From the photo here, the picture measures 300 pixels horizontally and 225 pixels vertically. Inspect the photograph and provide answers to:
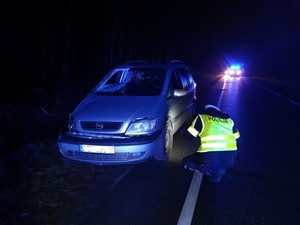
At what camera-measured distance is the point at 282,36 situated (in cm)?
8112

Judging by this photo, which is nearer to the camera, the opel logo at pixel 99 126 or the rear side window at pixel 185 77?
the opel logo at pixel 99 126

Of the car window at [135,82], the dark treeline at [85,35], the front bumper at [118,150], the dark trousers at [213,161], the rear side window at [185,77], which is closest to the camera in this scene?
the dark trousers at [213,161]

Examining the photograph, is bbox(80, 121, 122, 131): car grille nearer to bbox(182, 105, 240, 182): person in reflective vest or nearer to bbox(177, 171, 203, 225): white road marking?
bbox(182, 105, 240, 182): person in reflective vest

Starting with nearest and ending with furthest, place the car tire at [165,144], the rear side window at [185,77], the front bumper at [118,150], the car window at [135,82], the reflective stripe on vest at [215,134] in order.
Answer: the reflective stripe on vest at [215,134] → the front bumper at [118,150] → the car tire at [165,144] → the car window at [135,82] → the rear side window at [185,77]

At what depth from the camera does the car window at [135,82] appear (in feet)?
22.1

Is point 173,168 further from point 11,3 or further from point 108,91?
point 11,3

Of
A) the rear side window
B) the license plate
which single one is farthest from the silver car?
the rear side window

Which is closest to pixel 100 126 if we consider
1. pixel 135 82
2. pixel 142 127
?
pixel 142 127

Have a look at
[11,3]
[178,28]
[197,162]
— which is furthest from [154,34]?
[197,162]

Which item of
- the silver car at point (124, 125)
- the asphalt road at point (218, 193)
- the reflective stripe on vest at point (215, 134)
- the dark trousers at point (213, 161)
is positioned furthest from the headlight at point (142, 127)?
the reflective stripe on vest at point (215, 134)

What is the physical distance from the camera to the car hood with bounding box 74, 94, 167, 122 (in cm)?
562

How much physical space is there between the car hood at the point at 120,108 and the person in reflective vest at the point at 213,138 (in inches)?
44.5

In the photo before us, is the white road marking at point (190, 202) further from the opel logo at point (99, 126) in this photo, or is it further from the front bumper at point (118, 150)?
the opel logo at point (99, 126)

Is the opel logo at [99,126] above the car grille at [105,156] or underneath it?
above
